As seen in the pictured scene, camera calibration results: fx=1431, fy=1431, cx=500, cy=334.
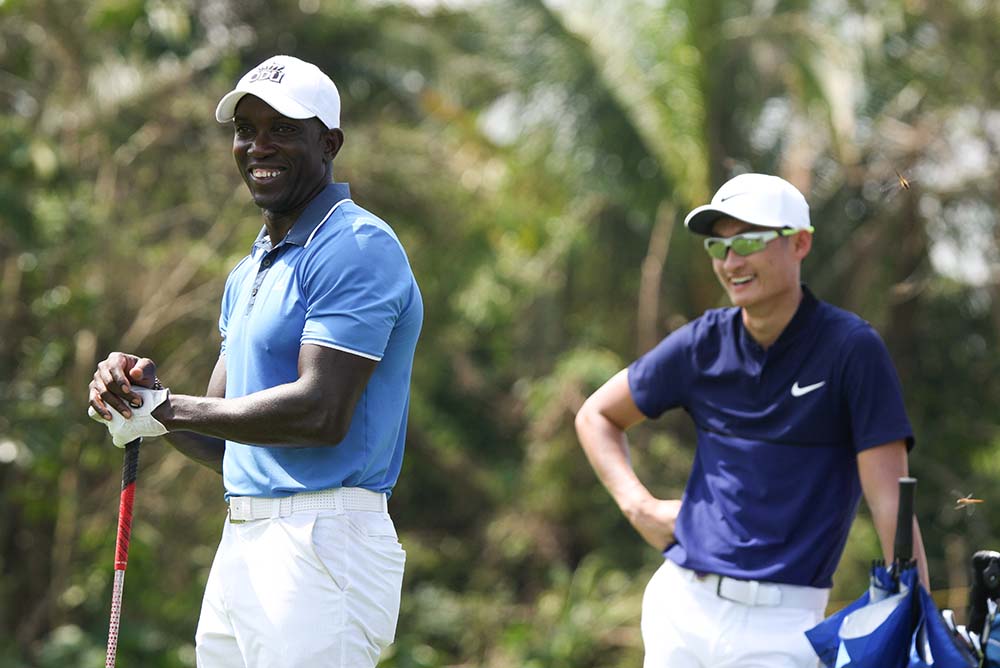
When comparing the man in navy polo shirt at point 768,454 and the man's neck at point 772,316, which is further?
the man's neck at point 772,316

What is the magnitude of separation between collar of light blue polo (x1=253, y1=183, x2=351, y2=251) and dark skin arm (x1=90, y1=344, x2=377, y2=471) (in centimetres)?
34

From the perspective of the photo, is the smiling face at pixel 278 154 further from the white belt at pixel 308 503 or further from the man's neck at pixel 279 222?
the white belt at pixel 308 503

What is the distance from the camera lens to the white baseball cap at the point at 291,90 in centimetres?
349

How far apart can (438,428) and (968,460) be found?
602 centimetres

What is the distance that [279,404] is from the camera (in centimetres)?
325

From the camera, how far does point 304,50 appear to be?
16.3 meters

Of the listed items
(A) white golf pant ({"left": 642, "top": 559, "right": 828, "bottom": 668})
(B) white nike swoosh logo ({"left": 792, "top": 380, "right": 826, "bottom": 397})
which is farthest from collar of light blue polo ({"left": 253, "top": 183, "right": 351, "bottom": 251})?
(A) white golf pant ({"left": 642, "top": 559, "right": 828, "bottom": 668})

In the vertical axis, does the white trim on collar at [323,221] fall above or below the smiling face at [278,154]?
below

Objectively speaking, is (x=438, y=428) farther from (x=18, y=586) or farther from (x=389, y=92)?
(x=18, y=586)

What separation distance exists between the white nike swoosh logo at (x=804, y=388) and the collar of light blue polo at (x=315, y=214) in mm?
1434

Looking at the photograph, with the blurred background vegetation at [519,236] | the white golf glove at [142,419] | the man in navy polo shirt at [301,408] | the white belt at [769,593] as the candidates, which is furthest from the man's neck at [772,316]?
the blurred background vegetation at [519,236]

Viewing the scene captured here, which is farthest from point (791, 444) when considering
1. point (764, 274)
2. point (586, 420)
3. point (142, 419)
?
point (142, 419)

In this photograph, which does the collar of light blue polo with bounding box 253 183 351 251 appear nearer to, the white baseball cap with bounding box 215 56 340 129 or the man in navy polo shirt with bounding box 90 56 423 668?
the man in navy polo shirt with bounding box 90 56 423 668

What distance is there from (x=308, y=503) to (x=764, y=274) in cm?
159
